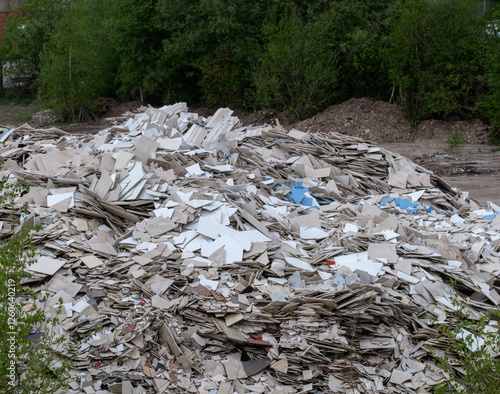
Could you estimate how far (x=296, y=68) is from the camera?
21156 millimetres

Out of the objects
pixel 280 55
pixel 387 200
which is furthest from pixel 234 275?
pixel 280 55

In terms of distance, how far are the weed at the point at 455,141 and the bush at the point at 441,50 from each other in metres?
1.43

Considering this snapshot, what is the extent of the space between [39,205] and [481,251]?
19.6ft

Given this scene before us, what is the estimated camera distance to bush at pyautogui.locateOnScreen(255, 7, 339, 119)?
2105 cm

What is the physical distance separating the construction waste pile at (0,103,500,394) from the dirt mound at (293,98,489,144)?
10.6m

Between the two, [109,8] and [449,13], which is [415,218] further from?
[109,8]

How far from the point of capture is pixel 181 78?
92.3ft

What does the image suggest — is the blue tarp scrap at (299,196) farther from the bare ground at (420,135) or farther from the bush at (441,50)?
the bush at (441,50)

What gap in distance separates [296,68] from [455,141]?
747 centimetres

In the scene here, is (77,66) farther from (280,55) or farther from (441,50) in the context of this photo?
(441,50)

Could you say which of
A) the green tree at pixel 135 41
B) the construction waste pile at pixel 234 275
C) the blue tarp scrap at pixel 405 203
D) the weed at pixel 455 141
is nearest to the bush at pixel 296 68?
the weed at pixel 455 141

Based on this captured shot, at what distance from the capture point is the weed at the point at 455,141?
1661 cm

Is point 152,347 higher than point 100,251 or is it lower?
lower

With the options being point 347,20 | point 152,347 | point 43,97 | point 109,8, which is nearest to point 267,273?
point 152,347
